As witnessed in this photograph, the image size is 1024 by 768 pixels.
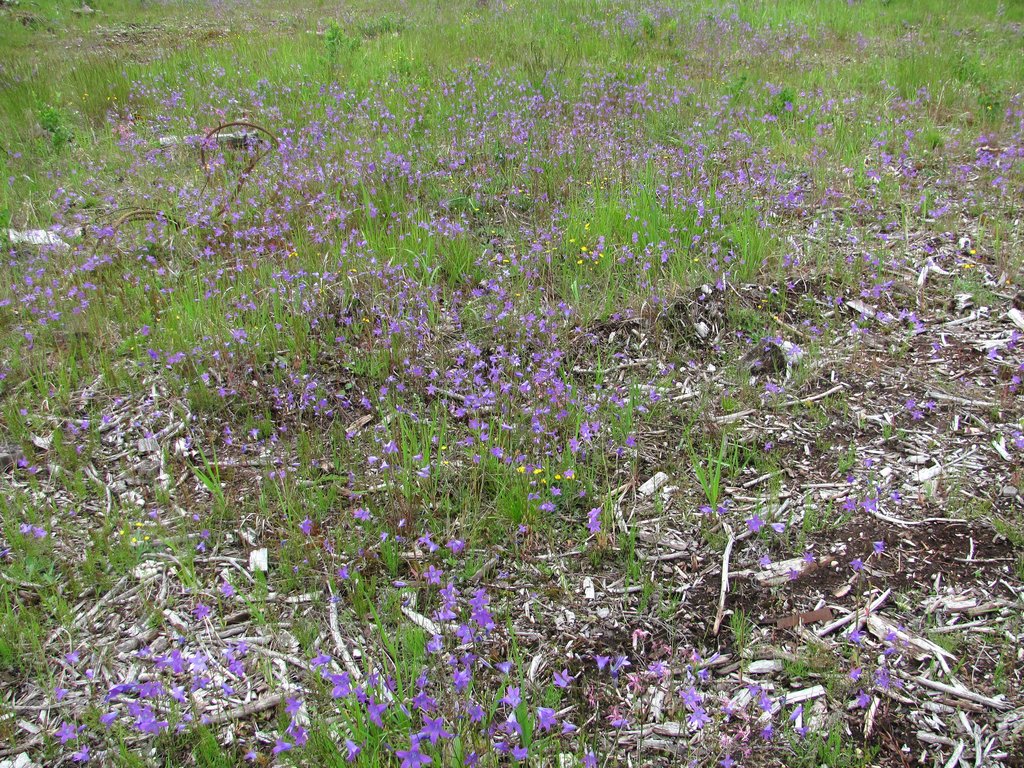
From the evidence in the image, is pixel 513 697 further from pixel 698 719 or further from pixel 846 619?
pixel 846 619

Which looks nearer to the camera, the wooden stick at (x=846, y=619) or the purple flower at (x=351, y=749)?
the purple flower at (x=351, y=749)

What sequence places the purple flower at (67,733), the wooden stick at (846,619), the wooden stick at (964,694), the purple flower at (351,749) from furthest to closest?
1. the wooden stick at (846,619)
2. the wooden stick at (964,694)
3. the purple flower at (67,733)
4. the purple flower at (351,749)

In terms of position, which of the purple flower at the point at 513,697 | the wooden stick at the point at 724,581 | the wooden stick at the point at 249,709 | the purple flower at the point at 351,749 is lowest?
the wooden stick at the point at 249,709

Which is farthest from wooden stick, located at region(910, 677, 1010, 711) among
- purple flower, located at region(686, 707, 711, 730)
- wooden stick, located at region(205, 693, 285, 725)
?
wooden stick, located at region(205, 693, 285, 725)

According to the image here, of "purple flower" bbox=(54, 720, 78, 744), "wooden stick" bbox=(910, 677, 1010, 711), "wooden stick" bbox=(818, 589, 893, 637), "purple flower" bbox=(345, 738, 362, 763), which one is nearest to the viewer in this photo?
"purple flower" bbox=(345, 738, 362, 763)

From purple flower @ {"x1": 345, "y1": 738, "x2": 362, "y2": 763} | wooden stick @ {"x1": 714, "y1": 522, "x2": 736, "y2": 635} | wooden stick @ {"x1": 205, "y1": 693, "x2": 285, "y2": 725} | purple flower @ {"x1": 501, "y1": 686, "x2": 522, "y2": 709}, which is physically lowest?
wooden stick @ {"x1": 205, "y1": 693, "x2": 285, "y2": 725}

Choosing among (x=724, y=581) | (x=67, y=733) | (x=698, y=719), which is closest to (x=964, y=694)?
(x=724, y=581)

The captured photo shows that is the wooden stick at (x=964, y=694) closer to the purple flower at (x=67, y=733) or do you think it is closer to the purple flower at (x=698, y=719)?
the purple flower at (x=698, y=719)

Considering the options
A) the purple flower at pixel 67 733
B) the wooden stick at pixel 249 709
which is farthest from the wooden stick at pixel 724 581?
the purple flower at pixel 67 733

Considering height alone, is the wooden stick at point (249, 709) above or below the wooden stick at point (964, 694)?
below

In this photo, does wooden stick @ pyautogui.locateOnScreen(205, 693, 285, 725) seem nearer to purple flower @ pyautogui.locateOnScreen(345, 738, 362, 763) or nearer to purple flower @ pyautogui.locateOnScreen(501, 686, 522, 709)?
purple flower @ pyautogui.locateOnScreen(345, 738, 362, 763)

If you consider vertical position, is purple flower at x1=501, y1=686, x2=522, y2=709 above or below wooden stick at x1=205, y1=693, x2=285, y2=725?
above

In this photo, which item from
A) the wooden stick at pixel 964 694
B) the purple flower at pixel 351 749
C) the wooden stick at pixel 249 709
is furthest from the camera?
the wooden stick at pixel 249 709

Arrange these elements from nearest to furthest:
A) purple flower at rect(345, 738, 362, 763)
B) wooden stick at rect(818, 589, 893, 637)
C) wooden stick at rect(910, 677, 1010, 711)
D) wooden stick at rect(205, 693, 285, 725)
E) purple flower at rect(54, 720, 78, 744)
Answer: purple flower at rect(345, 738, 362, 763)
purple flower at rect(54, 720, 78, 744)
wooden stick at rect(910, 677, 1010, 711)
wooden stick at rect(205, 693, 285, 725)
wooden stick at rect(818, 589, 893, 637)
